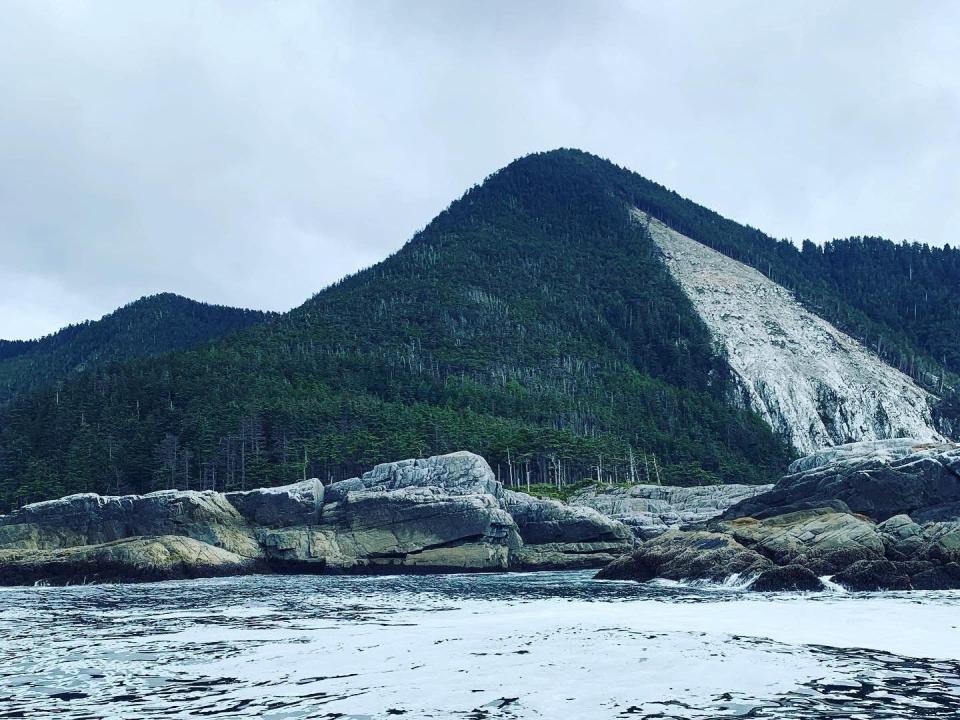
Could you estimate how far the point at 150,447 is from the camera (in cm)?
11744

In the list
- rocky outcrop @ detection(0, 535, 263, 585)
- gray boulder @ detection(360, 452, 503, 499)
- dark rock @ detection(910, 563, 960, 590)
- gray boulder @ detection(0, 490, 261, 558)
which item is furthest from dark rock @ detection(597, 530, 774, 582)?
gray boulder @ detection(0, 490, 261, 558)

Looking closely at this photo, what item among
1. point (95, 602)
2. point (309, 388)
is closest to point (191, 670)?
point (95, 602)

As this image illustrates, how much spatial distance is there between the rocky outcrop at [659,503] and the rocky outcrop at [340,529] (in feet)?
31.6

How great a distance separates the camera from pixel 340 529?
259 ft

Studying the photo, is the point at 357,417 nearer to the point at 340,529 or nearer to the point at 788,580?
the point at 340,529

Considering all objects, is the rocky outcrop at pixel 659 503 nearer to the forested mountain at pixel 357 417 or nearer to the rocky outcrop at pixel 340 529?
the rocky outcrop at pixel 340 529

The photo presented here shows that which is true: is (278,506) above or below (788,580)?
above

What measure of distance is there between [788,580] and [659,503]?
5521 centimetres

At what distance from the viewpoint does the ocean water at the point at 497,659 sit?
1648 centimetres

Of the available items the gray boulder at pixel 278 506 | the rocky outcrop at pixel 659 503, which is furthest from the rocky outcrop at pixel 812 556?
the gray boulder at pixel 278 506

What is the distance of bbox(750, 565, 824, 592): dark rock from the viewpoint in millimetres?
44281

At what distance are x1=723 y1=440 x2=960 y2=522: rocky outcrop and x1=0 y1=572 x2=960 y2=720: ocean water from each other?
2881 centimetres

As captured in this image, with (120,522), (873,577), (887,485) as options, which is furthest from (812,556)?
(120,522)

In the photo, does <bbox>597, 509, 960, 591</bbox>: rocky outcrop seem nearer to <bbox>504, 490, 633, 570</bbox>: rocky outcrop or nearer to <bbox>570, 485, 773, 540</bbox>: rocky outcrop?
<bbox>504, 490, 633, 570</bbox>: rocky outcrop
